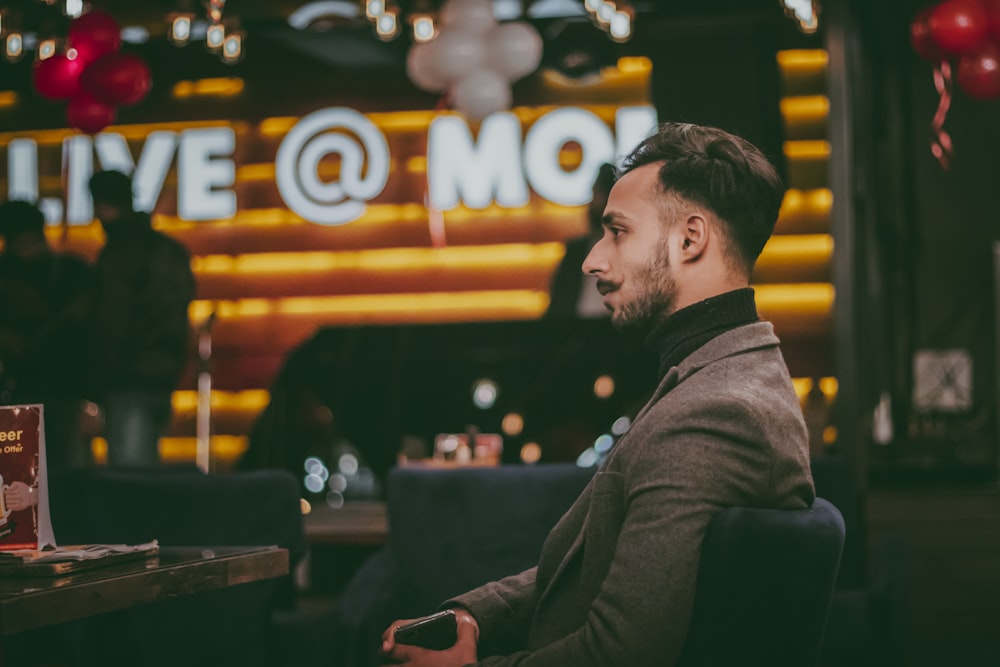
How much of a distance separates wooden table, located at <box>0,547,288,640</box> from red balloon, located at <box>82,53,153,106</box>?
3634 mm

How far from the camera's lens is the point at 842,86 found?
473cm

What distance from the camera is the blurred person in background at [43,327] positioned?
4824 mm

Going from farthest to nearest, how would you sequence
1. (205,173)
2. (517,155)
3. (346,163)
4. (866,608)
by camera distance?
(205,173) → (346,163) → (517,155) → (866,608)

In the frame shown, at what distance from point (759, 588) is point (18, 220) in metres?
4.31

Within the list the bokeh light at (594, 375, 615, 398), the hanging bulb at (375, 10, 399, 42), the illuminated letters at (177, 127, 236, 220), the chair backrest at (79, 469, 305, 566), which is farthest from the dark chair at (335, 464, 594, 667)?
the illuminated letters at (177, 127, 236, 220)

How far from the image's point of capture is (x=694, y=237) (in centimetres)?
163

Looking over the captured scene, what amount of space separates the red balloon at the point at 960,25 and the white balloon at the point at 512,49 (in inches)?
72.1

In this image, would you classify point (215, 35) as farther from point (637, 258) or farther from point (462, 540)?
point (637, 258)

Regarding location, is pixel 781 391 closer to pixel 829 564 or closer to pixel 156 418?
pixel 829 564

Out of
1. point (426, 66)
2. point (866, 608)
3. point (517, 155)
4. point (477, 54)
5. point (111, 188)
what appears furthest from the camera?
point (517, 155)

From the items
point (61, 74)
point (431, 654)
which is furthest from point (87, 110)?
point (431, 654)

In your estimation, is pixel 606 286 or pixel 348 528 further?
pixel 348 528

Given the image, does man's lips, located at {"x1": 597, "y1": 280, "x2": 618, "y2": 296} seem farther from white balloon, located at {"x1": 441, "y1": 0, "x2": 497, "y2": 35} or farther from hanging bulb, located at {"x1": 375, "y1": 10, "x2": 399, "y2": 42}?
white balloon, located at {"x1": 441, "y1": 0, "x2": 497, "y2": 35}

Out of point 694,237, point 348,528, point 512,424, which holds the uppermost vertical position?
point 694,237
